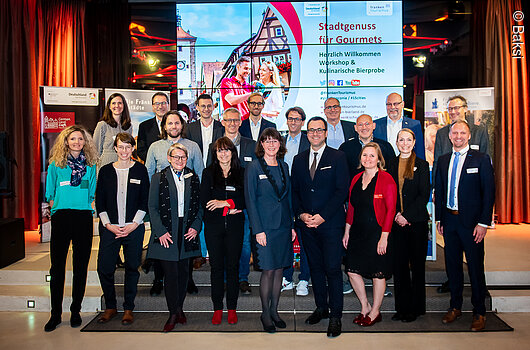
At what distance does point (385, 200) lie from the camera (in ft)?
11.3

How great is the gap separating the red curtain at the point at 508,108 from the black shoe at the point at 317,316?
5.02 meters

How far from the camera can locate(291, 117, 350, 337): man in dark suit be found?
3.48 meters

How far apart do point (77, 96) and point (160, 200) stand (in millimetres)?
3359

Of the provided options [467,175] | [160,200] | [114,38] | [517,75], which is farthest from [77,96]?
[517,75]

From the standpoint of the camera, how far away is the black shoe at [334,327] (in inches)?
136

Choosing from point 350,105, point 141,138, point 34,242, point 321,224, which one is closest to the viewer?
point 321,224

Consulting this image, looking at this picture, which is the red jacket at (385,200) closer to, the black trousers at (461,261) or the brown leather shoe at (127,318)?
the black trousers at (461,261)

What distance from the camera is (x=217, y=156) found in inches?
142

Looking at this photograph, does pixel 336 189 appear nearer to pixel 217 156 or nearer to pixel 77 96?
pixel 217 156

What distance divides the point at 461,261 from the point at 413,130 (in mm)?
1290

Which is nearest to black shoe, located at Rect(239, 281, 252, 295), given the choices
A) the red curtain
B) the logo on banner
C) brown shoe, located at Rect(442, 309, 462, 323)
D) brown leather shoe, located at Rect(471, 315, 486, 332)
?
brown shoe, located at Rect(442, 309, 462, 323)

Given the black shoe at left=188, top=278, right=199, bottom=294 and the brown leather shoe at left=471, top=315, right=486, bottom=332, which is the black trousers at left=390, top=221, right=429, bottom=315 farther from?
the black shoe at left=188, top=278, right=199, bottom=294

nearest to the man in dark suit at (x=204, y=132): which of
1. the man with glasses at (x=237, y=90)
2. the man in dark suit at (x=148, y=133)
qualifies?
the man in dark suit at (x=148, y=133)

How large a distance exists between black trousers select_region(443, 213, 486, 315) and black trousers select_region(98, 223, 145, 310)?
99.2 inches
